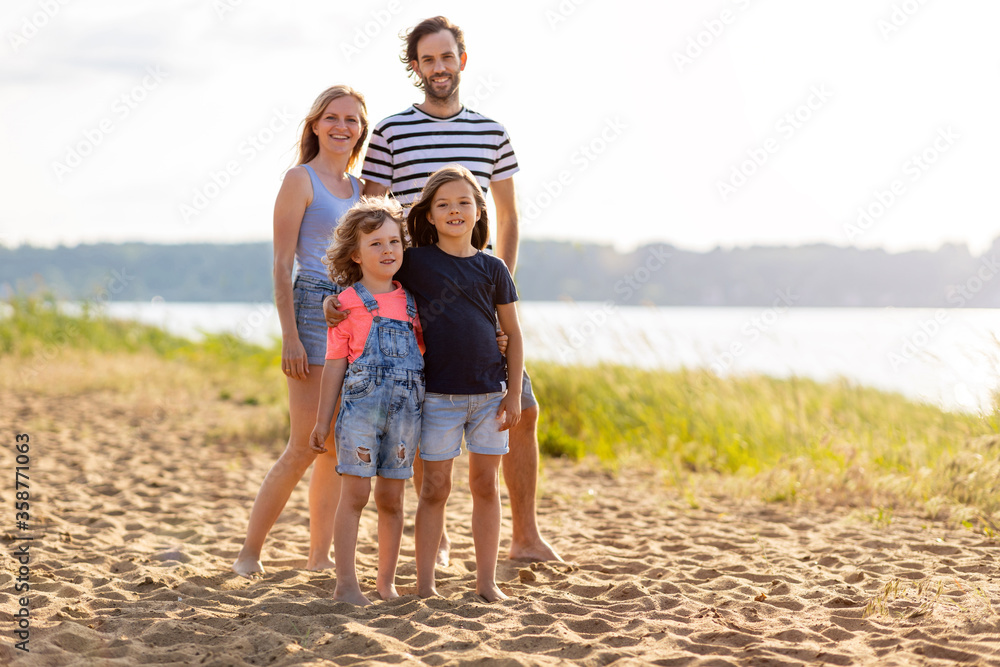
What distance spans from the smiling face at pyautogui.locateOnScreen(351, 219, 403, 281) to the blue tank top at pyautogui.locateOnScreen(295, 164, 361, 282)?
0.34 meters

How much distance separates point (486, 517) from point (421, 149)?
164cm

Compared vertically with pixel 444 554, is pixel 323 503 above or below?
above

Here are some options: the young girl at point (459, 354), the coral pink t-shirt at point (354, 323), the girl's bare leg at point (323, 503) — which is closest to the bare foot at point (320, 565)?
the girl's bare leg at point (323, 503)

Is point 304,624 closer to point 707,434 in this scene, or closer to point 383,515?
point 383,515

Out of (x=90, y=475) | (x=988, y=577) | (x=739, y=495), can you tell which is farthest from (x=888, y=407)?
(x=90, y=475)

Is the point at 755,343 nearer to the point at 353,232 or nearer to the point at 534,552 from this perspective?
the point at 534,552

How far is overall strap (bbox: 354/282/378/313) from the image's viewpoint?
2.97 metres

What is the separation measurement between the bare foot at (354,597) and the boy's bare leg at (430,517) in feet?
0.76

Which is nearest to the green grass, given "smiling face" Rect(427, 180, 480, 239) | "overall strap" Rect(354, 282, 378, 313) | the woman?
the woman

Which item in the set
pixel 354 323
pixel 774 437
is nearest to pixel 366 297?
pixel 354 323

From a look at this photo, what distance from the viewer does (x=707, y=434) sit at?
6871mm

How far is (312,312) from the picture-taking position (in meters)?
3.30

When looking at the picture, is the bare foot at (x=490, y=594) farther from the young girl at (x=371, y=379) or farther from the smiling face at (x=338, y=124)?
the smiling face at (x=338, y=124)

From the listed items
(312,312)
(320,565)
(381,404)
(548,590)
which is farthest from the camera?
(320,565)
